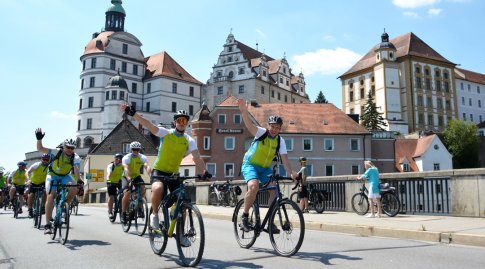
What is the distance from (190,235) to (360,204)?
32.8ft

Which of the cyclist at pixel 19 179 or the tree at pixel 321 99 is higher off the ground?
the tree at pixel 321 99

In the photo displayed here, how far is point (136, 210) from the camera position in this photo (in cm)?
961

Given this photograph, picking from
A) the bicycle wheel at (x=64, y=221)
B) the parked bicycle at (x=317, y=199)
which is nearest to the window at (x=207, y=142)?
the parked bicycle at (x=317, y=199)

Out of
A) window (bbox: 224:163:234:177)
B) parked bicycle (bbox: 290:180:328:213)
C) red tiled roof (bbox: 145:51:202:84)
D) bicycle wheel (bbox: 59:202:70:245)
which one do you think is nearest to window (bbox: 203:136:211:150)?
window (bbox: 224:163:234:177)

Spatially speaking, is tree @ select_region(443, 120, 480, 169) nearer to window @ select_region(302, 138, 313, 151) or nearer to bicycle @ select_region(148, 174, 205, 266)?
window @ select_region(302, 138, 313, 151)

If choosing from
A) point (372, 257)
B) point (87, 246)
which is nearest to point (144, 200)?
point (87, 246)

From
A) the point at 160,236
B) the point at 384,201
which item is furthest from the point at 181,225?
the point at 384,201

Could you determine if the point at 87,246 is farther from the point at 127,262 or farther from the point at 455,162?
the point at 455,162

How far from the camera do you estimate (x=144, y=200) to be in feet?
31.0

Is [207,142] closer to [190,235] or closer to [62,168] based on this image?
[62,168]

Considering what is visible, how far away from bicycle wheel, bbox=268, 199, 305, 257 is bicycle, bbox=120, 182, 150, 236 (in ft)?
11.9

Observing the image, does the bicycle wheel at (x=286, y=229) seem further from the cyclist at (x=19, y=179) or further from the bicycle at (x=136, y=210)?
the cyclist at (x=19, y=179)

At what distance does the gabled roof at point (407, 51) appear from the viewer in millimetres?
97438

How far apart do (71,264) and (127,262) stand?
0.75 m
